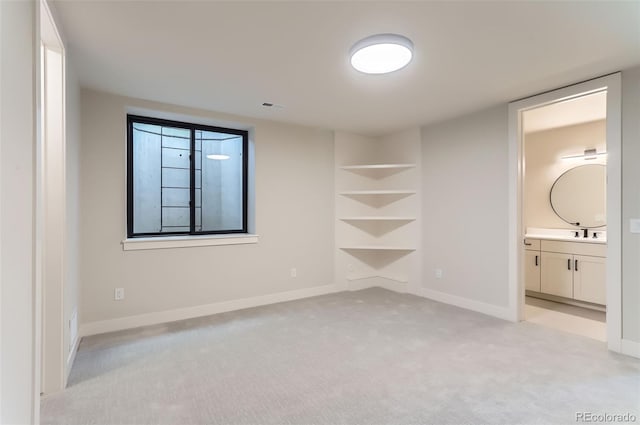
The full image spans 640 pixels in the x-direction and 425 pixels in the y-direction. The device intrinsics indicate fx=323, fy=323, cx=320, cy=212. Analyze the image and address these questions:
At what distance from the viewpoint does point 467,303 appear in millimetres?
3859

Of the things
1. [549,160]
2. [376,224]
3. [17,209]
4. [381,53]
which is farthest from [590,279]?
[17,209]

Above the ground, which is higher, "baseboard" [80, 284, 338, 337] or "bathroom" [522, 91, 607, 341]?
"bathroom" [522, 91, 607, 341]

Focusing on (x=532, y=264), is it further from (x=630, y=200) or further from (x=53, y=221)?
(x=53, y=221)

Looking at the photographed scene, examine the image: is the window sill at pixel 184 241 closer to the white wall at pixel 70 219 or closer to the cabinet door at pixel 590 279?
the white wall at pixel 70 219

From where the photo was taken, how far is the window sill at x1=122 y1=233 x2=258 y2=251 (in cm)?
328

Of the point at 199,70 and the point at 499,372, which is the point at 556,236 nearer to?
the point at 499,372

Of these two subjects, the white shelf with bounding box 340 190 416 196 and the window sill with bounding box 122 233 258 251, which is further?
the white shelf with bounding box 340 190 416 196

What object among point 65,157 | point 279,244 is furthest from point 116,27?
point 279,244

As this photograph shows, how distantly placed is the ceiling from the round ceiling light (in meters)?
0.05

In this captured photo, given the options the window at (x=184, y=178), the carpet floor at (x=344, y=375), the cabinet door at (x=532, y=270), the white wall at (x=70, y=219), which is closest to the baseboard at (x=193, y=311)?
the carpet floor at (x=344, y=375)

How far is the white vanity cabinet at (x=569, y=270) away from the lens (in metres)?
3.70

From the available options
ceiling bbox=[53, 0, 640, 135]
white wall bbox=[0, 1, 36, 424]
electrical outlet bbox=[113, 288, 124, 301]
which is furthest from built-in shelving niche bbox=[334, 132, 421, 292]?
white wall bbox=[0, 1, 36, 424]

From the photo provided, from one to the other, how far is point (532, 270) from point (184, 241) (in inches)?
173

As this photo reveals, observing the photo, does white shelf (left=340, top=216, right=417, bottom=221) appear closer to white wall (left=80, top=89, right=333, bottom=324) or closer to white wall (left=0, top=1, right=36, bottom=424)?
white wall (left=80, top=89, right=333, bottom=324)
